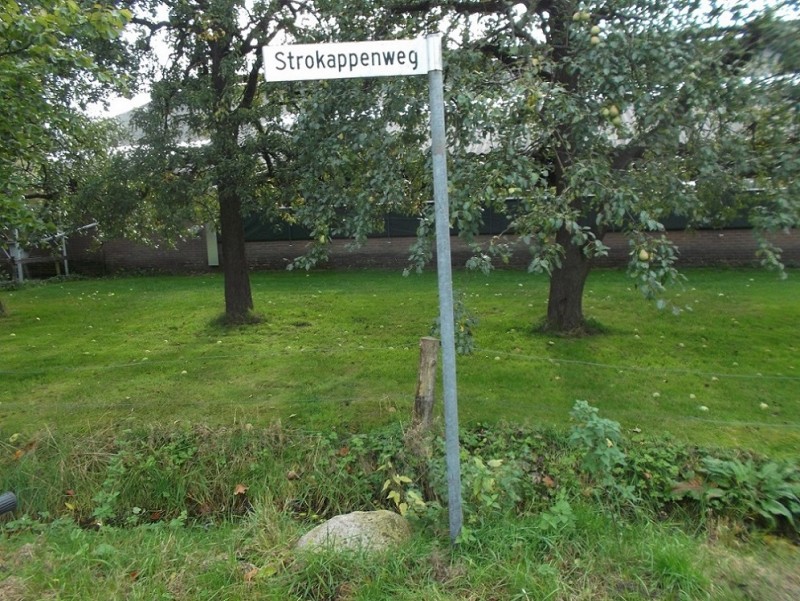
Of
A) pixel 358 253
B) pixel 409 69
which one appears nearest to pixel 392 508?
pixel 409 69

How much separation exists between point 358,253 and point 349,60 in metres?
14.4

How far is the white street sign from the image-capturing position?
2.86m

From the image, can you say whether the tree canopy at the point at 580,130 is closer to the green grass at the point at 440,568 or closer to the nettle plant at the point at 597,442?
the nettle plant at the point at 597,442

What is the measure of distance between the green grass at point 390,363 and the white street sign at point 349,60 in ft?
8.26

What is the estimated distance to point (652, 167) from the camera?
4.53 meters

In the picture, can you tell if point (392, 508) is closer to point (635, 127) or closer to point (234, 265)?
point (635, 127)

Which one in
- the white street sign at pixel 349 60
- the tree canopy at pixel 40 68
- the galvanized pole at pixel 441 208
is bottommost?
the galvanized pole at pixel 441 208

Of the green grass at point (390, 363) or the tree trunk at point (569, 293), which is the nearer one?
the green grass at point (390, 363)

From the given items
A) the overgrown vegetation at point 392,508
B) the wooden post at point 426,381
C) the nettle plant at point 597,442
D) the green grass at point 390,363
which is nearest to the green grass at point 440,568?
the overgrown vegetation at point 392,508

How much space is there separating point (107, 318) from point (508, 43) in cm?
870

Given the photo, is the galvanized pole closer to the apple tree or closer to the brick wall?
the apple tree

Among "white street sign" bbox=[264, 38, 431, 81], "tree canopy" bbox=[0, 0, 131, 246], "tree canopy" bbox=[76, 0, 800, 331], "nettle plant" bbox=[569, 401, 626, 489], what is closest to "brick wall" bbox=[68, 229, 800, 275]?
"tree canopy" bbox=[0, 0, 131, 246]

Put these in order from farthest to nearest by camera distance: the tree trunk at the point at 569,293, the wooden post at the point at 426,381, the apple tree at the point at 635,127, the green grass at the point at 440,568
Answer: the tree trunk at the point at 569,293 → the wooden post at the point at 426,381 → the apple tree at the point at 635,127 → the green grass at the point at 440,568

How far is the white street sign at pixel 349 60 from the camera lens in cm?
286
